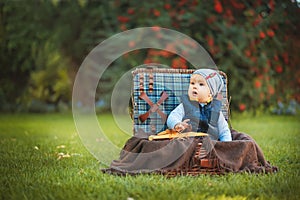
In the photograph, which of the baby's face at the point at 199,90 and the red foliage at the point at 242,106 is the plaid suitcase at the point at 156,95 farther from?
the red foliage at the point at 242,106

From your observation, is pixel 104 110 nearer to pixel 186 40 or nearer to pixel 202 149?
pixel 186 40

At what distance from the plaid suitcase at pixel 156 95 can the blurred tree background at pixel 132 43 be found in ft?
10.5

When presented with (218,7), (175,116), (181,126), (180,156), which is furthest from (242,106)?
(180,156)

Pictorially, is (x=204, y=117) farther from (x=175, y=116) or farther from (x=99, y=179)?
(x=99, y=179)

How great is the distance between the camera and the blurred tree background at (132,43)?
6.57m

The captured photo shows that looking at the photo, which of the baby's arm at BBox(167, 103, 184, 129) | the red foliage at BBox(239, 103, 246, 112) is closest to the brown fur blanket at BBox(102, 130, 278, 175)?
the baby's arm at BBox(167, 103, 184, 129)

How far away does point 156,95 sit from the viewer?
339 cm

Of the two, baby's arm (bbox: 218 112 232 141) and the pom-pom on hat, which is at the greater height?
the pom-pom on hat

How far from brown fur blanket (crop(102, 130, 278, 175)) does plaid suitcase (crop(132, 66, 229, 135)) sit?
1.02ft

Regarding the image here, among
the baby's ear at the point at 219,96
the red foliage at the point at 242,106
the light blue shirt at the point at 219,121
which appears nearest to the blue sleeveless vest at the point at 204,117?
the light blue shirt at the point at 219,121

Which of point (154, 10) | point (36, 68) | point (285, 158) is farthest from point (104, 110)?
point (285, 158)

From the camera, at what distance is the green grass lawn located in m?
2.41

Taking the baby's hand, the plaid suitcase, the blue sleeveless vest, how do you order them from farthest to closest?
the plaid suitcase, the blue sleeveless vest, the baby's hand

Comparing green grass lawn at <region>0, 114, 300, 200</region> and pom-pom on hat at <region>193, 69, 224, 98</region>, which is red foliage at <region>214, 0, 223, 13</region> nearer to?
green grass lawn at <region>0, 114, 300, 200</region>
